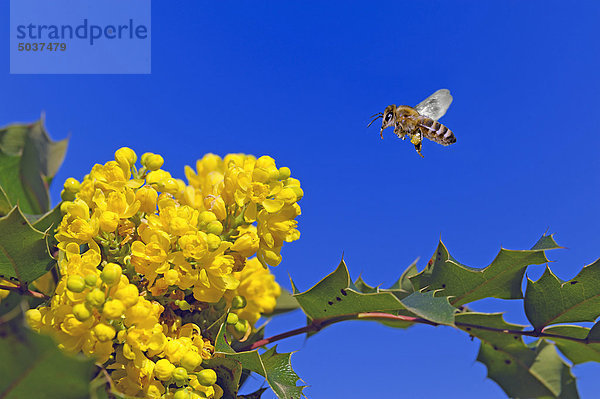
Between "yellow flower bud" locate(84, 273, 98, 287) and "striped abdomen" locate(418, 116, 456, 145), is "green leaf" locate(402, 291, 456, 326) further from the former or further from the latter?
"striped abdomen" locate(418, 116, 456, 145)

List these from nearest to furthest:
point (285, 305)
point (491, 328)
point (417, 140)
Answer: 1. point (491, 328)
2. point (285, 305)
3. point (417, 140)

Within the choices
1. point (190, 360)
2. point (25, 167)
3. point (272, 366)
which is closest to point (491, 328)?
point (272, 366)

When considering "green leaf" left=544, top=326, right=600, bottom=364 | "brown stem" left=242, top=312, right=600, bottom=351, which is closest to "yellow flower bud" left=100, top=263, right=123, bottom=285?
"brown stem" left=242, top=312, right=600, bottom=351

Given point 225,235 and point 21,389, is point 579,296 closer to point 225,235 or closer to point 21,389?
point 225,235

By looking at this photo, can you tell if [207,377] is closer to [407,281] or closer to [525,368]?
[407,281]

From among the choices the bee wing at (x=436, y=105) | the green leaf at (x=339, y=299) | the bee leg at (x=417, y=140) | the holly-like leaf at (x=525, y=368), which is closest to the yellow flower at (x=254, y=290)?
the green leaf at (x=339, y=299)

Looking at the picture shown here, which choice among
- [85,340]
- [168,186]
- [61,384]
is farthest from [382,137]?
[61,384]

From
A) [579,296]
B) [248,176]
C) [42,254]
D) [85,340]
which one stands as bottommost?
[85,340]
